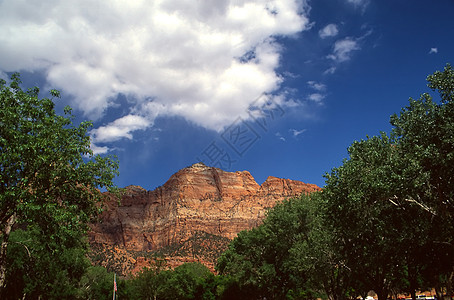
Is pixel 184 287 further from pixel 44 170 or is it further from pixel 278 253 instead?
pixel 44 170

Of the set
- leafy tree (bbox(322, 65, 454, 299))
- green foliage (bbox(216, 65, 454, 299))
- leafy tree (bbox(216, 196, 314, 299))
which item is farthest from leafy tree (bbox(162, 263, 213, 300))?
leafy tree (bbox(322, 65, 454, 299))

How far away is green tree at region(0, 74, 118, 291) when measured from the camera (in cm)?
1544

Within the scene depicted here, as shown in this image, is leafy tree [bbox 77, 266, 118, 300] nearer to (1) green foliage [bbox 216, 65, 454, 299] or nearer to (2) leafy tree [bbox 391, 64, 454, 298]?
(1) green foliage [bbox 216, 65, 454, 299]

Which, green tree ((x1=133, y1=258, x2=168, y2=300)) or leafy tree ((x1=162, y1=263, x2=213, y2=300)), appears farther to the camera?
green tree ((x1=133, y1=258, x2=168, y2=300))

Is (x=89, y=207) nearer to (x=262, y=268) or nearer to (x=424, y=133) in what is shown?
(x=424, y=133)

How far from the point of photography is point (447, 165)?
15.8 m

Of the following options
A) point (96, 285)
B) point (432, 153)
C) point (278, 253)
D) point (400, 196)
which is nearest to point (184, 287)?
point (96, 285)

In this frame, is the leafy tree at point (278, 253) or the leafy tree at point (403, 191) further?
the leafy tree at point (278, 253)

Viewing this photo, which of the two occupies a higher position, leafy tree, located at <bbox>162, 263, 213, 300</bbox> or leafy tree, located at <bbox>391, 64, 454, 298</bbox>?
leafy tree, located at <bbox>391, 64, 454, 298</bbox>

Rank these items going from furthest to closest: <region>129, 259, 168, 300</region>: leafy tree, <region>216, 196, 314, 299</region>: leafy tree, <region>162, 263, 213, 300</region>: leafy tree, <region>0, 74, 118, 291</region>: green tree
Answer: <region>129, 259, 168, 300</region>: leafy tree
<region>162, 263, 213, 300</region>: leafy tree
<region>216, 196, 314, 299</region>: leafy tree
<region>0, 74, 118, 291</region>: green tree

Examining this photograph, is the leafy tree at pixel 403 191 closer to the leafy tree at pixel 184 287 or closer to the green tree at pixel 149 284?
the leafy tree at pixel 184 287

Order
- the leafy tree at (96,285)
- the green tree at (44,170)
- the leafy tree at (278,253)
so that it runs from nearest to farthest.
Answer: the green tree at (44,170) < the leafy tree at (278,253) < the leafy tree at (96,285)

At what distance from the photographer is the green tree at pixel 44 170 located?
15438 millimetres

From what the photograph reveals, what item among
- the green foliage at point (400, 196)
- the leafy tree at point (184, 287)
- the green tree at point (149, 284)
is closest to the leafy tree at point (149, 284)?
the green tree at point (149, 284)
